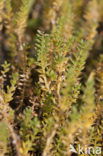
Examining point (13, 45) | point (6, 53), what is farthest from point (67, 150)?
point (6, 53)

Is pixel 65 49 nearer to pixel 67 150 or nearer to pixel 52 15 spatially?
pixel 67 150

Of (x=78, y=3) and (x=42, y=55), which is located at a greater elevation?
(x=78, y=3)

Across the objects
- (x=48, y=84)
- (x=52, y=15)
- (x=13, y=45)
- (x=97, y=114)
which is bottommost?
(x=97, y=114)

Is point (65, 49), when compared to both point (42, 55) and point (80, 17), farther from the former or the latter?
point (80, 17)

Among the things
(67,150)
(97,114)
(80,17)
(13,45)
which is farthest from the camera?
(80,17)

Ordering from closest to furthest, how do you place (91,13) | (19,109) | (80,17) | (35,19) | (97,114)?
(97,114), (19,109), (91,13), (35,19), (80,17)

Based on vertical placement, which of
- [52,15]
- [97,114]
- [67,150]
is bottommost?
[67,150]

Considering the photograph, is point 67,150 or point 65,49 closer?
point 67,150

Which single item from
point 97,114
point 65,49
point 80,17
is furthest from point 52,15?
point 97,114

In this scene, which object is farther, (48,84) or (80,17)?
(80,17)
